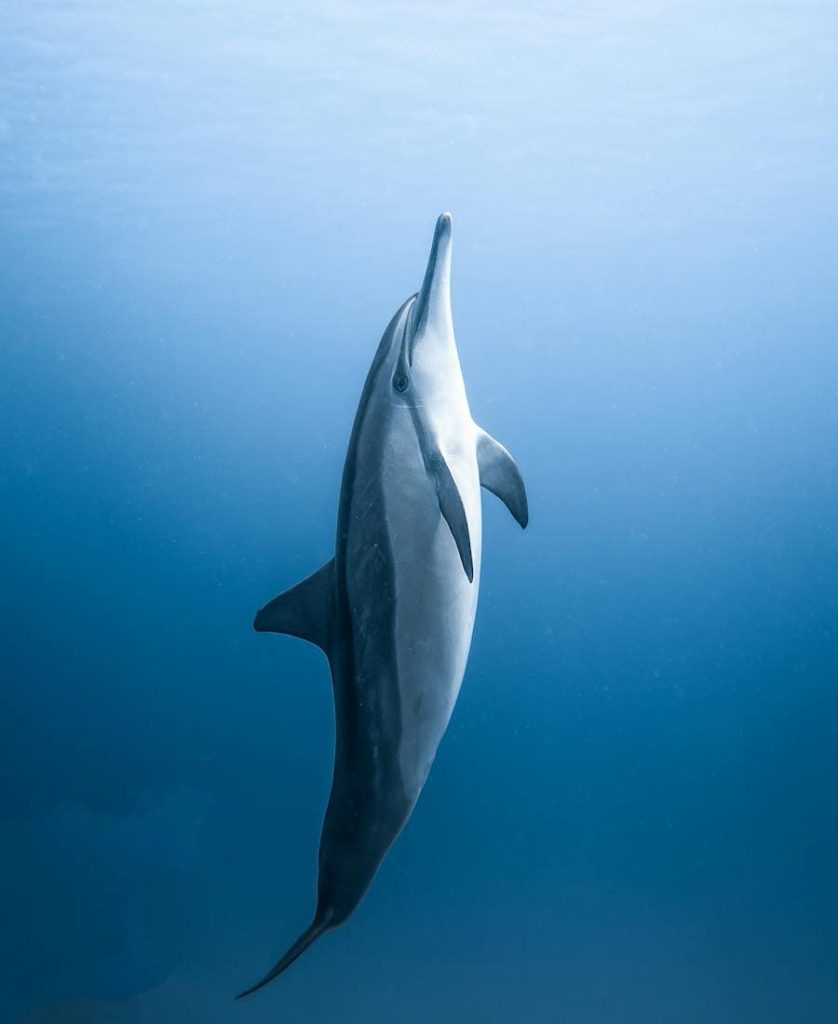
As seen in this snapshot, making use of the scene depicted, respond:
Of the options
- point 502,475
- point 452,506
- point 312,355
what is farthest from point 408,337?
point 312,355

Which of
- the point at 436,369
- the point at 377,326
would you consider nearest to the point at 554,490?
the point at 377,326

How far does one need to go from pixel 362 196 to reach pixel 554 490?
626 inches

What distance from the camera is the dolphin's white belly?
11.0 feet

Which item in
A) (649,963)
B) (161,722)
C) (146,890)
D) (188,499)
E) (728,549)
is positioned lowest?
(649,963)

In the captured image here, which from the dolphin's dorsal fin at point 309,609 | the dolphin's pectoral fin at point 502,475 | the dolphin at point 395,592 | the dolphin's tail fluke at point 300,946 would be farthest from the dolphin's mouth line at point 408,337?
the dolphin's tail fluke at point 300,946

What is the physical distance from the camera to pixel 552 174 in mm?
17172

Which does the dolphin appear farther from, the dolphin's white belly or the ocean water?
the ocean water

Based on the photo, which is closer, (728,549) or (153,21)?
(153,21)

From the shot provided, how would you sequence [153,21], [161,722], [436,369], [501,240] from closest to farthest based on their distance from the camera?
[436,369], [153,21], [161,722], [501,240]

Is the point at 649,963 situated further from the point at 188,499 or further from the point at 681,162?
the point at 188,499

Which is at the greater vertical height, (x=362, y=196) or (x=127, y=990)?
(x=362, y=196)

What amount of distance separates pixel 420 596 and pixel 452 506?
14.2 inches

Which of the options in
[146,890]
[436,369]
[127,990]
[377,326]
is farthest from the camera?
[377,326]

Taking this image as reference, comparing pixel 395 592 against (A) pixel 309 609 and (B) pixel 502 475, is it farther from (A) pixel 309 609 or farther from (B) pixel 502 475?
(B) pixel 502 475
